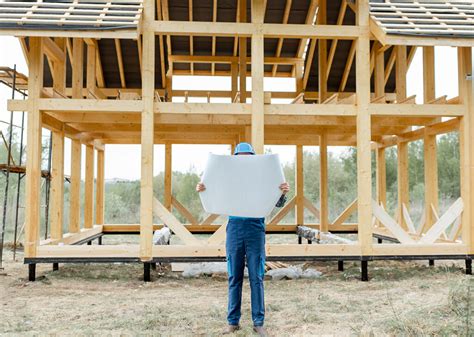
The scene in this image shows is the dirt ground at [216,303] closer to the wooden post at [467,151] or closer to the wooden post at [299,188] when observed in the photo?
the wooden post at [467,151]

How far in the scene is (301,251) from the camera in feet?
27.1

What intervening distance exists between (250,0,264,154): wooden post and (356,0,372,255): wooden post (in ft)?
5.60

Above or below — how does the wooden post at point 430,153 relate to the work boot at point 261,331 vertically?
above

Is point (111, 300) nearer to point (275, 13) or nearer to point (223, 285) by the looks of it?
point (223, 285)

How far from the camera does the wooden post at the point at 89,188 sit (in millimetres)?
11570

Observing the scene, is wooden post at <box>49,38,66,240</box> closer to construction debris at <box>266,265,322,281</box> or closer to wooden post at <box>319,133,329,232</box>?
construction debris at <box>266,265,322,281</box>

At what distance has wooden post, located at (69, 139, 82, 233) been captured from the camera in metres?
10.4

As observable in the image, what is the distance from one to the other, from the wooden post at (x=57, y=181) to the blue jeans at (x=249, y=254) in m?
5.39

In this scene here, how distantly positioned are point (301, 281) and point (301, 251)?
620 millimetres

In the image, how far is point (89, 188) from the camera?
457 inches

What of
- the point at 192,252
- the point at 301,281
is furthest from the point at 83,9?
the point at 301,281

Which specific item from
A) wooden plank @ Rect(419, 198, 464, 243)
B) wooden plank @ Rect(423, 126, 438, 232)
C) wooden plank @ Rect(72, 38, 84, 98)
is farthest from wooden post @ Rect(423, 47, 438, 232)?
wooden plank @ Rect(72, 38, 84, 98)

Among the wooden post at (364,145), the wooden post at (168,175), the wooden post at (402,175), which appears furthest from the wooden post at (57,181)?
the wooden post at (402,175)

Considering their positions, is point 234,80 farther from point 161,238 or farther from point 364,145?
point 364,145
